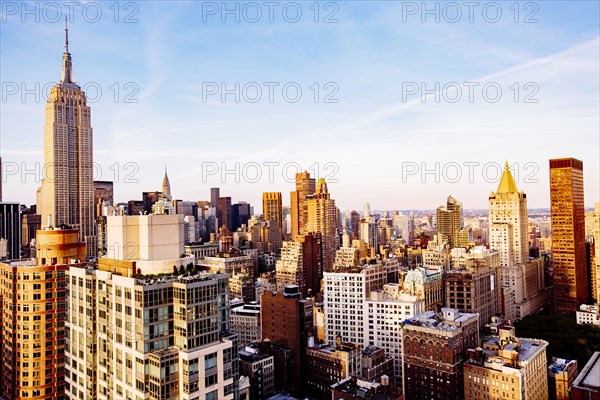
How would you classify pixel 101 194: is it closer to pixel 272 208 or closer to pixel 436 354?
pixel 272 208

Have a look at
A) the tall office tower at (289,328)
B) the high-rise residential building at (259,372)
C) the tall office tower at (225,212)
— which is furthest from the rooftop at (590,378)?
the tall office tower at (225,212)

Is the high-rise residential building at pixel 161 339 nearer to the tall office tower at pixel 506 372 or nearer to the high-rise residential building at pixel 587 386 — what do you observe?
the high-rise residential building at pixel 587 386

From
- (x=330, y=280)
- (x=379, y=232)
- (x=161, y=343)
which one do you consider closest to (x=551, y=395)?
(x=330, y=280)

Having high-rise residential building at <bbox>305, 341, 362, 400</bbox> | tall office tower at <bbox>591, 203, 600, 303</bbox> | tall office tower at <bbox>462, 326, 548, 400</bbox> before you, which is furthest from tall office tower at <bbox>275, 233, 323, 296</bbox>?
tall office tower at <bbox>462, 326, 548, 400</bbox>

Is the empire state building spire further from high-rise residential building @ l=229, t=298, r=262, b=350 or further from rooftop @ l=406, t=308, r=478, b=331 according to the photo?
rooftop @ l=406, t=308, r=478, b=331

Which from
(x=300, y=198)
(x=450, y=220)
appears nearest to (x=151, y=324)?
(x=450, y=220)

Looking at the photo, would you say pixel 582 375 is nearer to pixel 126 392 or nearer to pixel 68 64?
pixel 126 392
